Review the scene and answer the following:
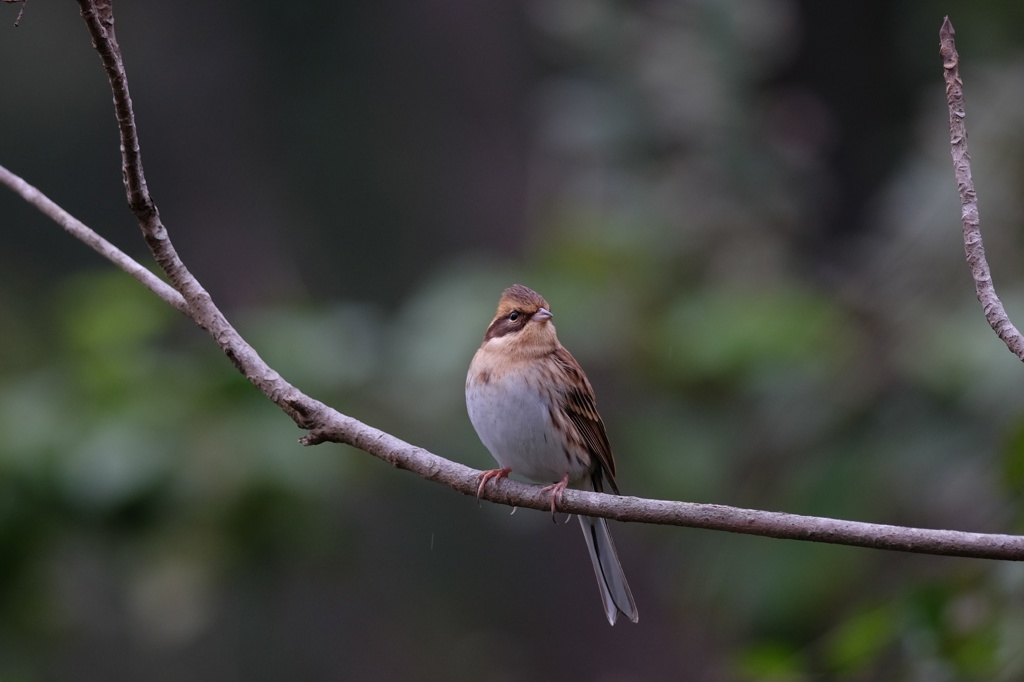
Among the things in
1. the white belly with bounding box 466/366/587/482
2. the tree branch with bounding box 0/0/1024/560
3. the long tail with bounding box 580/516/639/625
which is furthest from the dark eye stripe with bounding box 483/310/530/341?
the tree branch with bounding box 0/0/1024/560

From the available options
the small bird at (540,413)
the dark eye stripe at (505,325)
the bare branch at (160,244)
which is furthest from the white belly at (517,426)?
the bare branch at (160,244)

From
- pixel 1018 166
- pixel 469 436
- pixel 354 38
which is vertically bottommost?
pixel 469 436

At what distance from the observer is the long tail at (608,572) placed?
4.14 m

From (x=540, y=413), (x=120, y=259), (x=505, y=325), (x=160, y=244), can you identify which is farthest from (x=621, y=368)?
(x=160, y=244)

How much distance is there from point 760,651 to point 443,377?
76.1 inches

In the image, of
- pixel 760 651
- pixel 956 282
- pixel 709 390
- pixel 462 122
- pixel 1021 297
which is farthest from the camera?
pixel 462 122

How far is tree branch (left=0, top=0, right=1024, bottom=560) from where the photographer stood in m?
2.40

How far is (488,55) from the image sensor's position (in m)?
11.3

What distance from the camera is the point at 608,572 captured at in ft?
14.1

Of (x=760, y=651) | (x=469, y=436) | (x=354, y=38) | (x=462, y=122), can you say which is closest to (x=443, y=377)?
(x=469, y=436)

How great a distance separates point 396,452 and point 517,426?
4.52 feet

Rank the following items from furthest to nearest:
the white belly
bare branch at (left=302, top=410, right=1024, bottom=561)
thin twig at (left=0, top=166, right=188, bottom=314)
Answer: the white belly, thin twig at (left=0, top=166, right=188, bottom=314), bare branch at (left=302, top=410, right=1024, bottom=561)

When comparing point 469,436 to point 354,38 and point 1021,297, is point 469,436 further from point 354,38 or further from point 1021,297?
point 354,38

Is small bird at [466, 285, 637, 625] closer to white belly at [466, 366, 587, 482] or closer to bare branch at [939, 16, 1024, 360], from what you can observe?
white belly at [466, 366, 587, 482]
